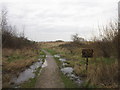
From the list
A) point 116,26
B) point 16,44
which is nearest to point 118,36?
point 116,26

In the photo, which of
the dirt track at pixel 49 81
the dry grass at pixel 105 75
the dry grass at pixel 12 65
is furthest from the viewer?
the dry grass at pixel 12 65

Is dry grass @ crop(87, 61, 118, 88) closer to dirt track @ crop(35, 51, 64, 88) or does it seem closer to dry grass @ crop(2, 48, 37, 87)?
dirt track @ crop(35, 51, 64, 88)

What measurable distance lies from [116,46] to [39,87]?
4.47 m

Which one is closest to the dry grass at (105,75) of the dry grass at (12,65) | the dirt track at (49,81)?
the dirt track at (49,81)

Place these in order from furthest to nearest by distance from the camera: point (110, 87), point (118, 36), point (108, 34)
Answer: point (108, 34)
point (118, 36)
point (110, 87)

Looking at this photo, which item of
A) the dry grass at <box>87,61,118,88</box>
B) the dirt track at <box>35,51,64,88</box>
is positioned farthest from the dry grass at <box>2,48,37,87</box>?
the dry grass at <box>87,61,118,88</box>

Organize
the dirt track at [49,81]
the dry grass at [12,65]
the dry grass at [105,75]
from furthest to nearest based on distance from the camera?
the dry grass at [12,65], the dirt track at [49,81], the dry grass at [105,75]

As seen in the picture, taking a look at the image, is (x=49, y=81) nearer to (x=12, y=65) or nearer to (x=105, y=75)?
(x=105, y=75)

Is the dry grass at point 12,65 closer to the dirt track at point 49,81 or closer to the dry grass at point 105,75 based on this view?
the dirt track at point 49,81

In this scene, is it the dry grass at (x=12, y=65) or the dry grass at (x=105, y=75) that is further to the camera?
the dry grass at (x=12, y=65)

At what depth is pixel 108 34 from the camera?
31.8 feet

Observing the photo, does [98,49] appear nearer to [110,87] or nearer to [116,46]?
[116,46]

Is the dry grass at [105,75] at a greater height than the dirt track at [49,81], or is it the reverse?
the dry grass at [105,75]

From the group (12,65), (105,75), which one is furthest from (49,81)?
(12,65)
